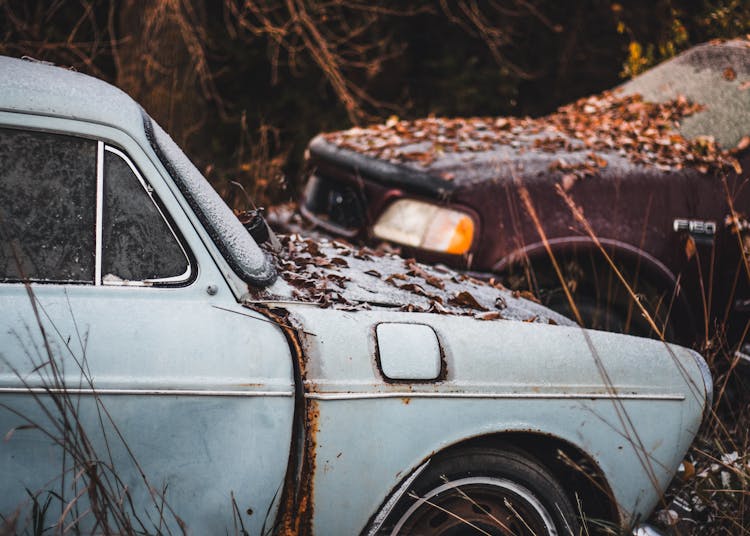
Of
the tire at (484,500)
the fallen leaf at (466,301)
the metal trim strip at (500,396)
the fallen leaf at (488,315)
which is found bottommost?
the tire at (484,500)

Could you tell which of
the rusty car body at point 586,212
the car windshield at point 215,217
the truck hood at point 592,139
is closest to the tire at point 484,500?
the car windshield at point 215,217

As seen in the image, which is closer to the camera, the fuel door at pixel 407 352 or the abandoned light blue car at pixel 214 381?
the abandoned light blue car at pixel 214 381

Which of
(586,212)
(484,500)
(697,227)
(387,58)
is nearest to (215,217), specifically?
(484,500)

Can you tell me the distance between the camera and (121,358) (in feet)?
5.80

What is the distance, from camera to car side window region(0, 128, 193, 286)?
5.91 ft

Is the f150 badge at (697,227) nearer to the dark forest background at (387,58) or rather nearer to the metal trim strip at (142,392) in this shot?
the metal trim strip at (142,392)

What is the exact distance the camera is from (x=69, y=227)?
1.83 m

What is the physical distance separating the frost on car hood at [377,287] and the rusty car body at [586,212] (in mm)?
582

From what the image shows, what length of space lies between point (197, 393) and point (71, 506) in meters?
0.41

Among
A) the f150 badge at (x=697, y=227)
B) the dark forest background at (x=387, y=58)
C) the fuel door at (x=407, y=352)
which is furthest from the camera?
the dark forest background at (x=387, y=58)

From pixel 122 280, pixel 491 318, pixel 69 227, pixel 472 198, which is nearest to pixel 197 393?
pixel 122 280

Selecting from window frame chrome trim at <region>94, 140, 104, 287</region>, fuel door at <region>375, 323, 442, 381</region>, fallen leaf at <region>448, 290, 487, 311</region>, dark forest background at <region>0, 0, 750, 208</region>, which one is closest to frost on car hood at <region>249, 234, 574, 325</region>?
fallen leaf at <region>448, 290, 487, 311</region>

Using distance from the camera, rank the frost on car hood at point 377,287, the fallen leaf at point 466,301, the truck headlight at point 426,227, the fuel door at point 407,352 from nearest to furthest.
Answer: the fuel door at point 407,352 < the frost on car hood at point 377,287 < the fallen leaf at point 466,301 < the truck headlight at point 426,227

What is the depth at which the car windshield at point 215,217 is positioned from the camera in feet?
6.41
